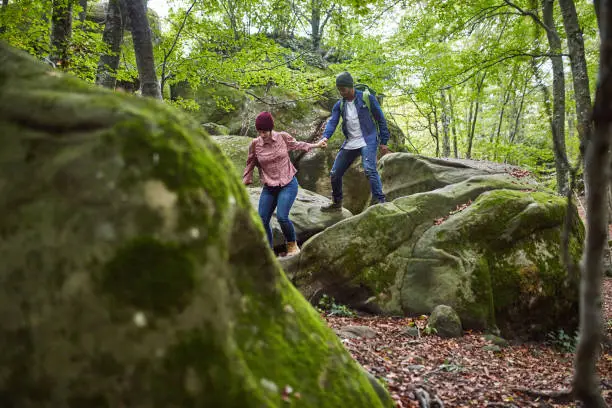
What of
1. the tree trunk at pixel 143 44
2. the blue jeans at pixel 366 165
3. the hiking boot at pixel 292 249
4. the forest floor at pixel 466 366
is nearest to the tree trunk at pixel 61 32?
the tree trunk at pixel 143 44

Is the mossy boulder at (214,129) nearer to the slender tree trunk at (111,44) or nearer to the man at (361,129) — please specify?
the slender tree trunk at (111,44)

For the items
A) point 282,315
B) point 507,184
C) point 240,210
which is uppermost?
point 507,184

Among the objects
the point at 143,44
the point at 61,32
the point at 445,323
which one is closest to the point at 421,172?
the point at 445,323

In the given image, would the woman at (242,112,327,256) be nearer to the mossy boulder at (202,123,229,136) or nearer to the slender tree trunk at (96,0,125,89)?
the slender tree trunk at (96,0,125,89)

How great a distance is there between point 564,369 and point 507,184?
157 inches

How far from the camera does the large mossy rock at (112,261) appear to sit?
59.4 inches

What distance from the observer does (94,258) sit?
5.08ft

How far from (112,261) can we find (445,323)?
5.49 m

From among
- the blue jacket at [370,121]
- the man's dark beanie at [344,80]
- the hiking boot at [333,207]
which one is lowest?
the hiking boot at [333,207]

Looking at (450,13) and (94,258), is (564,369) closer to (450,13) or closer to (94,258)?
(94,258)

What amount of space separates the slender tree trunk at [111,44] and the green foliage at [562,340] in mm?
9100

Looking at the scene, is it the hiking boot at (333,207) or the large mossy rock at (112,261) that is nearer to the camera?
the large mossy rock at (112,261)

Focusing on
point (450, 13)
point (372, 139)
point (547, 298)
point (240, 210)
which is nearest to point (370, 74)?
point (450, 13)

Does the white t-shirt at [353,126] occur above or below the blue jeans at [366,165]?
above
